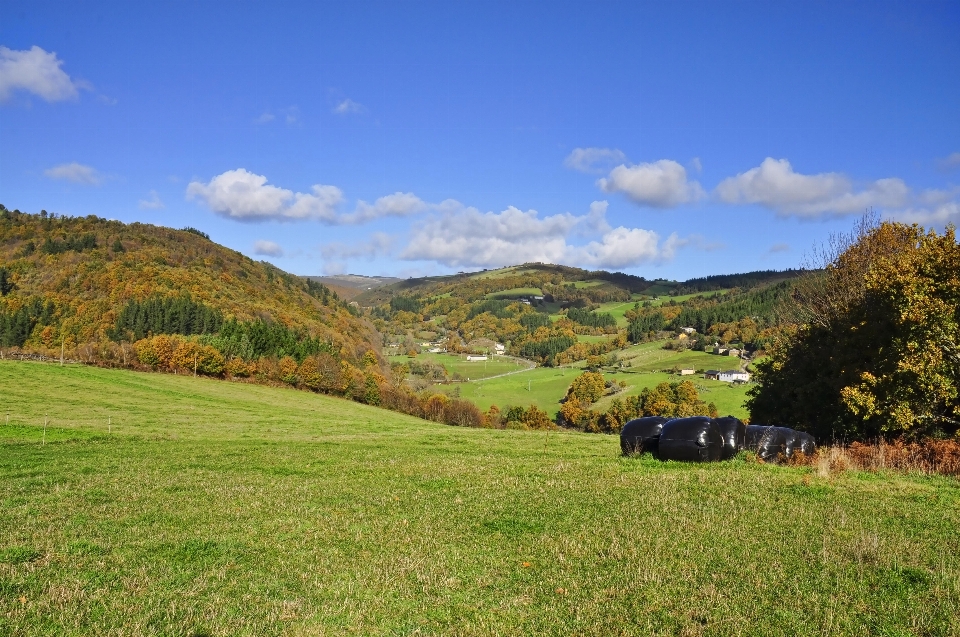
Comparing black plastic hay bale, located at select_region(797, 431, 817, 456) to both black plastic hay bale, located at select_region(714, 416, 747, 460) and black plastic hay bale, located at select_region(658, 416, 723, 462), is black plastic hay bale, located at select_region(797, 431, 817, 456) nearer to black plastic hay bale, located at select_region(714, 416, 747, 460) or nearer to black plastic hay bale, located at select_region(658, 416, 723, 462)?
black plastic hay bale, located at select_region(714, 416, 747, 460)

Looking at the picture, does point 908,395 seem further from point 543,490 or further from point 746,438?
point 543,490

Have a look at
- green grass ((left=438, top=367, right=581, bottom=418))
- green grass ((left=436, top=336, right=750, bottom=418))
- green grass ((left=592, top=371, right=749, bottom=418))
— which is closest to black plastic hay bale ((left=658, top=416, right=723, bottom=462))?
green grass ((left=592, top=371, right=749, bottom=418))

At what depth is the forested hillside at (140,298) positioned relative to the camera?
367ft

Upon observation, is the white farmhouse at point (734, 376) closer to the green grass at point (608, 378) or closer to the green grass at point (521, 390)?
the green grass at point (608, 378)

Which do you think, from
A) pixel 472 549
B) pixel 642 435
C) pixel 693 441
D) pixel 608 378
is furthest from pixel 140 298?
pixel 472 549

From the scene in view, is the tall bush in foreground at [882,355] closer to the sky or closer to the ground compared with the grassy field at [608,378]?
closer to the sky

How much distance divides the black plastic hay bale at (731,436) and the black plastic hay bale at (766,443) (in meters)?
→ 0.34

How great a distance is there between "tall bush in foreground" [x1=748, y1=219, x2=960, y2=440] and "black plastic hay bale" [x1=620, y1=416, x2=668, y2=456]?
8367mm

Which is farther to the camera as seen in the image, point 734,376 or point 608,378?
point 608,378

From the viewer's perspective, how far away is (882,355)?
2656cm

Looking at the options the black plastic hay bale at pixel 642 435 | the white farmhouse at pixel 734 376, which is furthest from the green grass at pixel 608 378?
the black plastic hay bale at pixel 642 435

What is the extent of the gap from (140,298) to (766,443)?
124712 mm

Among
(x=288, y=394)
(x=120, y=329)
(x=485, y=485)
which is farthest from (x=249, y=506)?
(x=120, y=329)

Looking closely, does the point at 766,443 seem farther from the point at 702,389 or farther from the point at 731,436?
the point at 702,389
